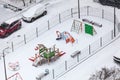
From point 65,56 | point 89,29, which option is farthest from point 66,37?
point 65,56

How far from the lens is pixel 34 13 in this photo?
217ft

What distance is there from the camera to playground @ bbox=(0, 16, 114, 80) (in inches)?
2255

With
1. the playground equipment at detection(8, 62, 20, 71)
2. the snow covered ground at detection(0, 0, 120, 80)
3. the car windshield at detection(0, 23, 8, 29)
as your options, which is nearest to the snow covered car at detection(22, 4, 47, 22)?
the snow covered ground at detection(0, 0, 120, 80)

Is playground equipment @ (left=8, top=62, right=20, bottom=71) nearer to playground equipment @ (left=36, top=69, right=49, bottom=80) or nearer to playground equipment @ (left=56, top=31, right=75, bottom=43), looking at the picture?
playground equipment @ (left=36, top=69, right=49, bottom=80)

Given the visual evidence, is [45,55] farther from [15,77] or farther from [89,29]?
[89,29]

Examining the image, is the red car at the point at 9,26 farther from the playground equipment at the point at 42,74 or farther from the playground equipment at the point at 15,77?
the playground equipment at the point at 42,74

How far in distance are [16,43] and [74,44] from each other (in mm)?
6519

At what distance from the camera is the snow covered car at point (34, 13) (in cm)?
6619

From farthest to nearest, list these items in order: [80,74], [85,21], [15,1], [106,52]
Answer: [15,1] < [85,21] < [106,52] < [80,74]

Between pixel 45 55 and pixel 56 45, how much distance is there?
12.6ft

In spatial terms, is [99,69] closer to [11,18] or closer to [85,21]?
[85,21]

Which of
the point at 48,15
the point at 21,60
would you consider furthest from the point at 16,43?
the point at 48,15

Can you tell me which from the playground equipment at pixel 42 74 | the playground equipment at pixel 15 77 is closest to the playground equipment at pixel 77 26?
the playground equipment at pixel 42 74

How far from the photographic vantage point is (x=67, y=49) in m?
60.2
